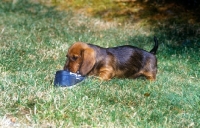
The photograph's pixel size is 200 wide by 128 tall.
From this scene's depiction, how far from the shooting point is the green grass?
3.98 metres

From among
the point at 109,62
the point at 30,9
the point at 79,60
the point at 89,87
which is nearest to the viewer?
the point at 89,87

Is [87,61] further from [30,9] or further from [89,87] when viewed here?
[30,9]

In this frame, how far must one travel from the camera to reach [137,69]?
6770mm

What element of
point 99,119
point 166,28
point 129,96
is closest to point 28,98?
point 99,119

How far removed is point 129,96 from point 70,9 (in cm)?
960

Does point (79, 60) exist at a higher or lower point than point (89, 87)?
higher

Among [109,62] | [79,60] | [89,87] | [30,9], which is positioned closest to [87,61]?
[79,60]

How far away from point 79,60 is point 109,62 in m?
0.74

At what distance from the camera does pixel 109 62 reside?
6230 mm

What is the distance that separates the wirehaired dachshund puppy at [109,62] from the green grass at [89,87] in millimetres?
273

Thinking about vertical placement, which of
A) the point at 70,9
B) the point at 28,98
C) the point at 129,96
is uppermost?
the point at 28,98

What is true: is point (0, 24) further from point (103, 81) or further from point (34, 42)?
point (103, 81)

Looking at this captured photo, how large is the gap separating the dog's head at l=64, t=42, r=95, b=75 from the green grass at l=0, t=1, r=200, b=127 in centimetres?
29

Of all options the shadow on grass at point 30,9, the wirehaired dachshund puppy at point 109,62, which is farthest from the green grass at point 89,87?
the shadow on grass at point 30,9
